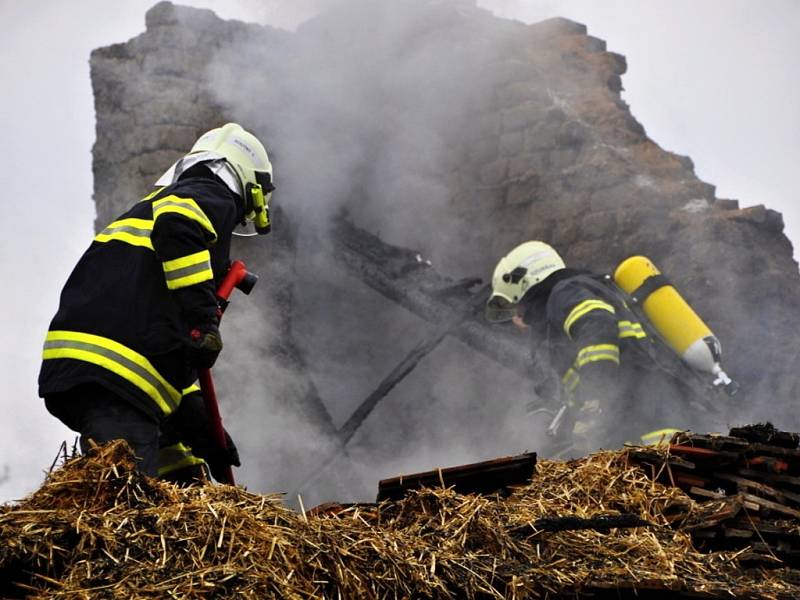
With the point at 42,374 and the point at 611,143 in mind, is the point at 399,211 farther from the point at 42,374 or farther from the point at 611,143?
the point at 42,374

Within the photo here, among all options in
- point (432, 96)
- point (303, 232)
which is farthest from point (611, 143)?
point (303, 232)

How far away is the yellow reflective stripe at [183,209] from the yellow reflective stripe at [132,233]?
101mm

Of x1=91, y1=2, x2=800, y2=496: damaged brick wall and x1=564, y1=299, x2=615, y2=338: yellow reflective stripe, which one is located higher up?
x1=91, y1=2, x2=800, y2=496: damaged brick wall

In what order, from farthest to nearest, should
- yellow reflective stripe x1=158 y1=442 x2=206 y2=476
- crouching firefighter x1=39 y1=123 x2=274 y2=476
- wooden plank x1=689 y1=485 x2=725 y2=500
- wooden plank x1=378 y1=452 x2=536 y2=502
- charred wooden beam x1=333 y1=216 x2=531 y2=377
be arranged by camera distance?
charred wooden beam x1=333 y1=216 x2=531 y2=377, yellow reflective stripe x1=158 y1=442 x2=206 y2=476, crouching firefighter x1=39 y1=123 x2=274 y2=476, wooden plank x1=689 y1=485 x2=725 y2=500, wooden plank x1=378 y1=452 x2=536 y2=502

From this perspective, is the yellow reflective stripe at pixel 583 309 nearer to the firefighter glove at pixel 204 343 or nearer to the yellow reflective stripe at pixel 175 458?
the yellow reflective stripe at pixel 175 458

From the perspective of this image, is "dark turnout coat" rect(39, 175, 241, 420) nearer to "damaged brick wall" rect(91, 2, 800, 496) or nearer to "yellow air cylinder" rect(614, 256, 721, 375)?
"yellow air cylinder" rect(614, 256, 721, 375)

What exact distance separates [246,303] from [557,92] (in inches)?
118

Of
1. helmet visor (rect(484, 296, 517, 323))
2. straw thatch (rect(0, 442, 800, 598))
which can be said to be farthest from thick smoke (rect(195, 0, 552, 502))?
straw thatch (rect(0, 442, 800, 598))

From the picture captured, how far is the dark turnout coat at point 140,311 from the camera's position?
14.5ft

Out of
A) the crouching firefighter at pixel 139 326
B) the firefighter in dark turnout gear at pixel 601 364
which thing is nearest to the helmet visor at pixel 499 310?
the firefighter in dark turnout gear at pixel 601 364

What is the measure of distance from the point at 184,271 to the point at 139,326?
0.27m

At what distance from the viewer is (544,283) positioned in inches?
303

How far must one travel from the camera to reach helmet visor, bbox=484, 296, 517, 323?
8.10m

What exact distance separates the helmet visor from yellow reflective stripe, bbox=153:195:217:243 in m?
3.66
